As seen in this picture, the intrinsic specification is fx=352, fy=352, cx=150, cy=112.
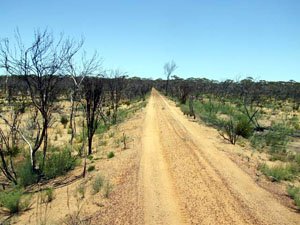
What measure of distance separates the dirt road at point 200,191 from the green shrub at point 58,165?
9.92 feet

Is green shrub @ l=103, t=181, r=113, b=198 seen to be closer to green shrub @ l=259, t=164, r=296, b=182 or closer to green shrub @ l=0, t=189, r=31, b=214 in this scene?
green shrub @ l=0, t=189, r=31, b=214

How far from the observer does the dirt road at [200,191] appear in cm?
815

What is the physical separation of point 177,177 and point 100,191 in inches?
99.7

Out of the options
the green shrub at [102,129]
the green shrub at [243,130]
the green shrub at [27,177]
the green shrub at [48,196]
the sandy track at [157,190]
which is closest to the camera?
the sandy track at [157,190]

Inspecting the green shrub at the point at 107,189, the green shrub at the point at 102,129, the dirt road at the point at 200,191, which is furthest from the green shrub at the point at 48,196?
the green shrub at the point at 102,129

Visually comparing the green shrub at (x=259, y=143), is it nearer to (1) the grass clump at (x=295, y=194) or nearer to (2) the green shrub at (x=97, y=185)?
(1) the grass clump at (x=295, y=194)

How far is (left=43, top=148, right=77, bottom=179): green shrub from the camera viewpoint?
13.6 meters

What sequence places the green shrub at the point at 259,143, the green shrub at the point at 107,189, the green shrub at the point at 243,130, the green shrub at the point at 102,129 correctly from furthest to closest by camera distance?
the green shrub at the point at 102,129, the green shrub at the point at 243,130, the green shrub at the point at 259,143, the green shrub at the point at 107,189

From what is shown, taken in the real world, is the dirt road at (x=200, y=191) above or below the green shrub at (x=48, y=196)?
above

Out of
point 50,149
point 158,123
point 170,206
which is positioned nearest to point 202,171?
point 170,206

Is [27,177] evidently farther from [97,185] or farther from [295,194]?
[295,194]

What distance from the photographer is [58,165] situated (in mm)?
14023

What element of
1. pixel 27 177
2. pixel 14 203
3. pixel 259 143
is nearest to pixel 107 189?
pixel 14 203

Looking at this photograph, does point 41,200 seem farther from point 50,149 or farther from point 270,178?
point 50,149
